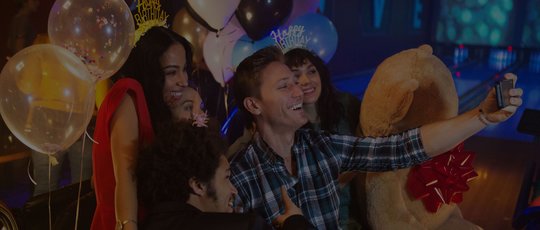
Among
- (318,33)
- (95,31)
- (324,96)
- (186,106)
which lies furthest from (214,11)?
(186,106)

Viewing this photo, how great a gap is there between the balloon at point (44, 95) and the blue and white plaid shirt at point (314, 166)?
464 mm

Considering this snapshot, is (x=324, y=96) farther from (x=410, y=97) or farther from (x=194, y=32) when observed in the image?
(x=194, y=32)

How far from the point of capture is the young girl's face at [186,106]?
5.38ft

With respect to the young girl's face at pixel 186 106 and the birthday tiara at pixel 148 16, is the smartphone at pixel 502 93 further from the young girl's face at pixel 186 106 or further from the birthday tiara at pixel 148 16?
the birthday tiara at pixel 148 16

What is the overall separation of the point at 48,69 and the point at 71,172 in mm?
1879

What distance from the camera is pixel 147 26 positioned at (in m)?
1.97

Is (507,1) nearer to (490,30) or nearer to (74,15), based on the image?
(490,30)

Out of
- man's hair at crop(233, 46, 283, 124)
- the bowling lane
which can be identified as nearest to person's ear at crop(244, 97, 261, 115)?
man's hair at crop(233, 46, 283, 124)

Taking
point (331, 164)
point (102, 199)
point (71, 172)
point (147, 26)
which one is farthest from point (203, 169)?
point (71, 172)

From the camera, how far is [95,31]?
5.74 ft

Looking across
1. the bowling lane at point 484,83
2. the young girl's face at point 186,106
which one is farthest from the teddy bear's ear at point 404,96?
the bowling lane at point 484,83

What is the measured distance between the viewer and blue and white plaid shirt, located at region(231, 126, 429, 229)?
60.4 inches

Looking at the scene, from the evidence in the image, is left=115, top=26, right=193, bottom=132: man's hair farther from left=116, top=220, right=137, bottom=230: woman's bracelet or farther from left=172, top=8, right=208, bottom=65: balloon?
left=172, top=8, right=208, bottom=65: balloon

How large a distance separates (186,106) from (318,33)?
1.38 metres
